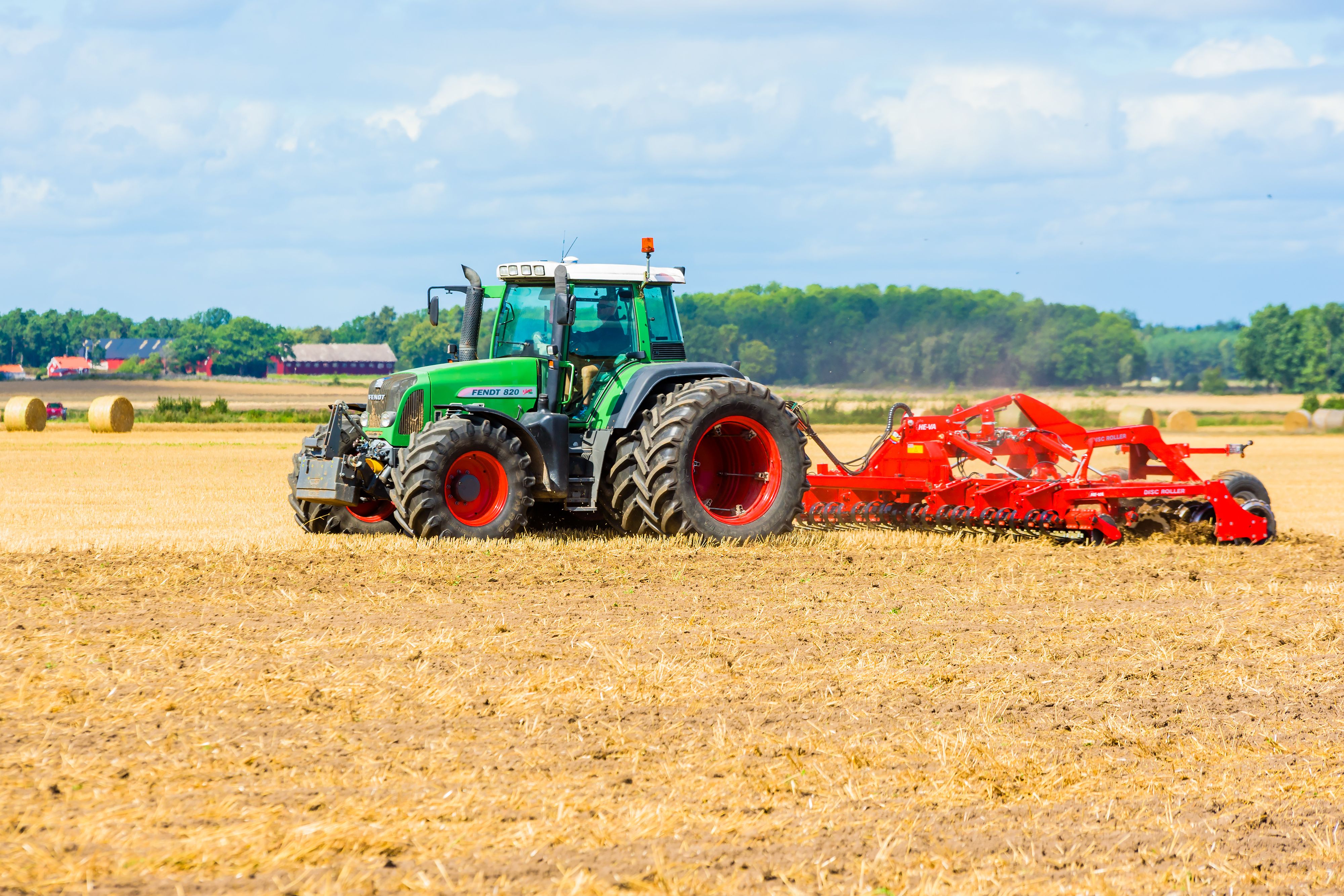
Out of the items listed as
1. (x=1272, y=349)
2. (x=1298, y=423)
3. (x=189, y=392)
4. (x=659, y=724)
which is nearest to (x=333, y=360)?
(x=189, y=392)

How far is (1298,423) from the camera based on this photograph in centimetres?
4222

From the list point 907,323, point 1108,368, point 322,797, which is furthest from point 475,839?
point 1108,368

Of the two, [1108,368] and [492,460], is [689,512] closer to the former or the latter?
[492,460]

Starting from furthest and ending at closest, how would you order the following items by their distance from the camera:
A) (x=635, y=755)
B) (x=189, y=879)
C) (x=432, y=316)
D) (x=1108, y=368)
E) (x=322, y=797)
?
(x=1108, y=368), (x=432, y=316), (x=635, y=755), (x=322, y=797), (x=189, y=879)

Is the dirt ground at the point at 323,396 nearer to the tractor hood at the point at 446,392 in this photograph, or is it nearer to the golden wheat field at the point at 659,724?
the tractor hood at the point at 446,392

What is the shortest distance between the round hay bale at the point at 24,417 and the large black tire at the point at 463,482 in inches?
1038

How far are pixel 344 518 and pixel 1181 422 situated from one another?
35.4 metres

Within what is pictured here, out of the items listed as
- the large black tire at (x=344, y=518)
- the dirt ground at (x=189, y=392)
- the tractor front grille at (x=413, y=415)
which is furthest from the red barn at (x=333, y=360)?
the tractor front grille at (x=413, y=415)

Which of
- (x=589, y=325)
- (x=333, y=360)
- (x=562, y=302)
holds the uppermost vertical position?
(x=333, y=360)

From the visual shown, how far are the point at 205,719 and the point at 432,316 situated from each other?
6169mm

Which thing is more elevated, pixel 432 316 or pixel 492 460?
pixel 432 316

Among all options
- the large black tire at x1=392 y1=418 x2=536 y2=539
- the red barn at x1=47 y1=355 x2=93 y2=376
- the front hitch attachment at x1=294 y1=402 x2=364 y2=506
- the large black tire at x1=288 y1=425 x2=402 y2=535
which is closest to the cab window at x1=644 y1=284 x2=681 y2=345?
the large black tire at x1=392 y1=418 x2=536 y2=539

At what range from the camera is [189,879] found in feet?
12.7

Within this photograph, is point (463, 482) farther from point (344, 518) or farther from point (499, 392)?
point (344, 518)
